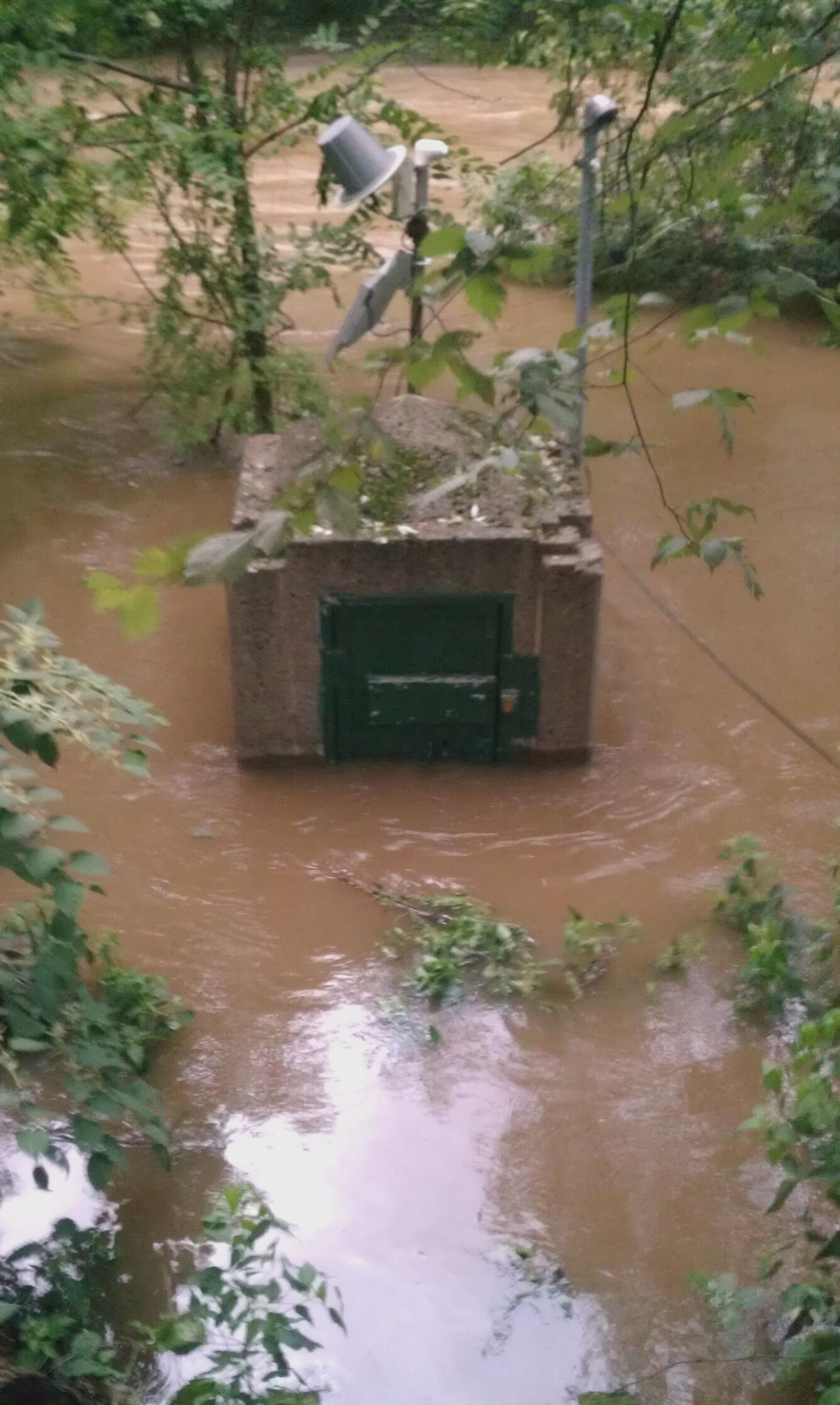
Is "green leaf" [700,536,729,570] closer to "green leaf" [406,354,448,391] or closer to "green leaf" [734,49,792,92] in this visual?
"green leaf" [406,354,448,391]

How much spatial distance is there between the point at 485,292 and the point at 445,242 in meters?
0.10

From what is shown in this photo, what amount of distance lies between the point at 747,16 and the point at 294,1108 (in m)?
5.93

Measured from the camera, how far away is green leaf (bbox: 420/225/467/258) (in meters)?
1.80

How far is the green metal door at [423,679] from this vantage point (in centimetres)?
435

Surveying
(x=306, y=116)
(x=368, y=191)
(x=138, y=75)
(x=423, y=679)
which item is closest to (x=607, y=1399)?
(x=423, y=679)

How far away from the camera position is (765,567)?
20.0 feet

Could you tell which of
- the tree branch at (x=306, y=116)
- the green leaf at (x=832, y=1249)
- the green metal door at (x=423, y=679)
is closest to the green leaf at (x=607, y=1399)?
the green leaf at (x=832, y=1249)

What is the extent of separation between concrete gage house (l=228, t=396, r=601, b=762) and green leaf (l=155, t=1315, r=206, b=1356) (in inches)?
90.3

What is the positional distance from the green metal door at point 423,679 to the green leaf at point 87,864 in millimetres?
1934

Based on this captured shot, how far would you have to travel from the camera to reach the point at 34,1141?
7.78 ft

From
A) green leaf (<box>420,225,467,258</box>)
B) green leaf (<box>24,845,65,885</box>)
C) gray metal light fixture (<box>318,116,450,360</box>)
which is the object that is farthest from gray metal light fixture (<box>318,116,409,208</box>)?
green leaf (<box>24,845,65,885</box>)

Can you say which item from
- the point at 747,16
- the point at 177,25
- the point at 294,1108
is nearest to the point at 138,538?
the point at 177,25

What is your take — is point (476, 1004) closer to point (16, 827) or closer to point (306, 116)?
point (16, 827)

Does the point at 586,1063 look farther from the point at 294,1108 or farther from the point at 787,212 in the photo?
the point at 787,212
